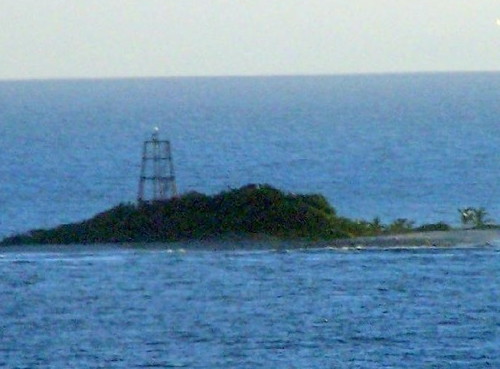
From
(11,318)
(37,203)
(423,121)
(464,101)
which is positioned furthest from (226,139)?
(11,318)

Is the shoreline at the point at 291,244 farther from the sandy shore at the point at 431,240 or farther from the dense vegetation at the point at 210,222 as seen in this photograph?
the dense vegetation at the point at 210,222

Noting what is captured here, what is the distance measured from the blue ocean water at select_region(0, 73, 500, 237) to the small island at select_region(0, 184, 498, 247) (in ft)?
46.9

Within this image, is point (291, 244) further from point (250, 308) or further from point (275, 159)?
point (275, 159)

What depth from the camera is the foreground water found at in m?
18.7

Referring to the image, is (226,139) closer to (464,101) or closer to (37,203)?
(37,203)

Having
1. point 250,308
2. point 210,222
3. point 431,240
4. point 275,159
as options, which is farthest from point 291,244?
point 275,159

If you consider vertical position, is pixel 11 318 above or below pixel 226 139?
below

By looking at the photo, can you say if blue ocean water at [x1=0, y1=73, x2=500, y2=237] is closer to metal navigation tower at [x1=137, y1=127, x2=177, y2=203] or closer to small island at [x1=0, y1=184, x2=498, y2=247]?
metal navigation tower at [x1=137, y1=127, x2=177, y2=203]

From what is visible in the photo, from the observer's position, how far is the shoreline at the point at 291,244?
28.8 m

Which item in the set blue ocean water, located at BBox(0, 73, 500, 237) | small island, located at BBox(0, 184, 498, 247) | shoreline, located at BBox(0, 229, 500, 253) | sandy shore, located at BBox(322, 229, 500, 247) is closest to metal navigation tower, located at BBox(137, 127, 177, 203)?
small island, located at BBox(0, 184, 498, 247)

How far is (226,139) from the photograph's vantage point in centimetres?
9575

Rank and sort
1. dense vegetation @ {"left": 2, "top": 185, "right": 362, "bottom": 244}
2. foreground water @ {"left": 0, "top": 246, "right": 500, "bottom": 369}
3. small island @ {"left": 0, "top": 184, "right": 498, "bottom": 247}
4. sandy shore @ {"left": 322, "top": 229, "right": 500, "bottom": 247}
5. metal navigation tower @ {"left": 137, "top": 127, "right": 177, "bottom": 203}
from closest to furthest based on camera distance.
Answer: foreground water @ {"left": 0, "top": 246, "right": 500, "bottom": 369} → sandy shore @ {"left": 322, "top": 229, "right": 500, "bottom": 247} → small island @ {"left": 0, "top": 184, "right": 498, "bottom": 247} → dense vegetation @ {"left": 2, "top": 185, "right": 362, "bottom": 244} → metal navigation tower @ {"left": 137, "top": 127, "right": 177, "bottom": 203}

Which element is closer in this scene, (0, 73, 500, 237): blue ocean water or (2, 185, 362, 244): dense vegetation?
(2, 185, 362, 244): dense vegetation

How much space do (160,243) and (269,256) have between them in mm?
2748
